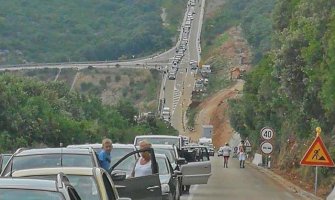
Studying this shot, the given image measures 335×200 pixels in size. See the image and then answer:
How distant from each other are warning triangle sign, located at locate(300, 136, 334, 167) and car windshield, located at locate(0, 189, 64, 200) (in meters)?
19.7

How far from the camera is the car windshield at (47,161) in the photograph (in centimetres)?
1562

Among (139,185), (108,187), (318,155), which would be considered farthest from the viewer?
(318,155)

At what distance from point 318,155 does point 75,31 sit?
423 ft

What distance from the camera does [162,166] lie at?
22422mm

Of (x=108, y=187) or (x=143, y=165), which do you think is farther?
(x=143, y=165)

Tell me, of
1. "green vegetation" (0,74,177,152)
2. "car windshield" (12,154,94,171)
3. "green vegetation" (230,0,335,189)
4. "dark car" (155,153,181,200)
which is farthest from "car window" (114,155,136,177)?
"green vegetation" (0,74,177,152)

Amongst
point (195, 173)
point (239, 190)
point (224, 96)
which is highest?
point (224, 96)

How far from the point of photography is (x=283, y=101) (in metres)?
54.5

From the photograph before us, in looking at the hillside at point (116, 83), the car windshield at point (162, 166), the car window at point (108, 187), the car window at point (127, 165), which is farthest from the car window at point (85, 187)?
the hillside at point (116, 83)

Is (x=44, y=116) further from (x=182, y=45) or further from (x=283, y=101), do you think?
(x=182, y=45)

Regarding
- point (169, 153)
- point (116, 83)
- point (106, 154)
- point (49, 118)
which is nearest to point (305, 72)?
point (169, 153)

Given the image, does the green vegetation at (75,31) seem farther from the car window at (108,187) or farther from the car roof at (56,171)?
the car window at (108,187)

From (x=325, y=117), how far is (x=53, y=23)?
385 feet

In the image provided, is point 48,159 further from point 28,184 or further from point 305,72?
point 305,72
